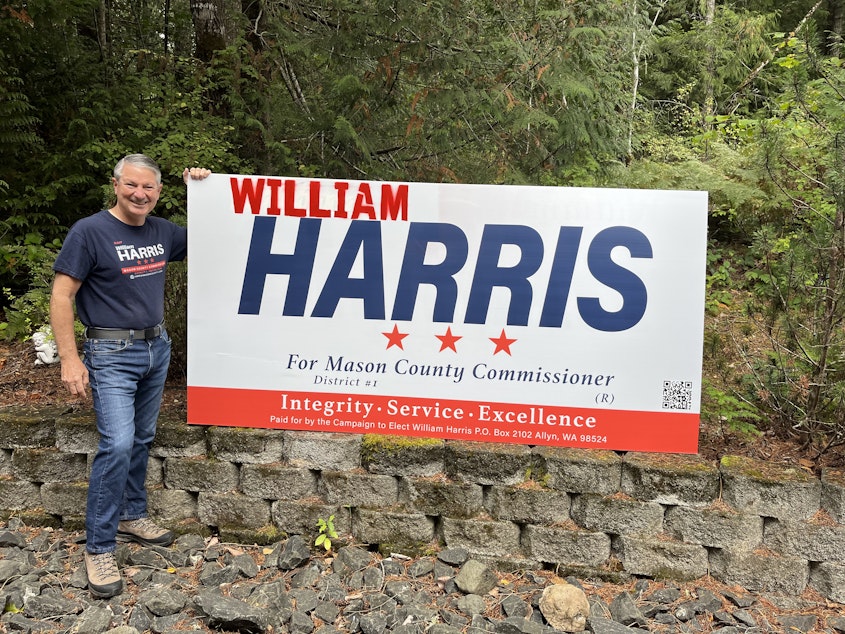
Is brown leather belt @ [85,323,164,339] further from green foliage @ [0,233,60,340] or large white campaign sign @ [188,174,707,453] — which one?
green foliage @ [0,233,60,340]

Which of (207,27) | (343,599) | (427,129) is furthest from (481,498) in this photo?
(207,27)

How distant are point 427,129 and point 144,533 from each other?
3850mm

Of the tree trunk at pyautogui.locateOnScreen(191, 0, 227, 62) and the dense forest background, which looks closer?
the dense forest background

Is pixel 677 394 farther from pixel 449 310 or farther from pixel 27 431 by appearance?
pixel 27 431

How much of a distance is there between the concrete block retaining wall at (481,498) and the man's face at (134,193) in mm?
1223

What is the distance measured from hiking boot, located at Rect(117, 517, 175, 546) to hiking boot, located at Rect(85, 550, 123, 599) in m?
0.28

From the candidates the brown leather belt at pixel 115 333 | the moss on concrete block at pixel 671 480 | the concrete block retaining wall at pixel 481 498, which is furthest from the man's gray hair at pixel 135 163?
the moss on concrete block at pixel 671 480

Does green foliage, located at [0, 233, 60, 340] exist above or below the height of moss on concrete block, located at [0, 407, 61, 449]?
above

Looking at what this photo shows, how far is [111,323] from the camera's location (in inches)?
121

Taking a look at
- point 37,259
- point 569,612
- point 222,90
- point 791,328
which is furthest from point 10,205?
point 791,328

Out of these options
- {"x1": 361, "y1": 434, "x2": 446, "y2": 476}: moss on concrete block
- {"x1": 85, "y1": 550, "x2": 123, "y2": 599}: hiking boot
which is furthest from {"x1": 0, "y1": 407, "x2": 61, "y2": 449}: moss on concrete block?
{"x1": 361, "y1": 434, "x2": 446, "y2": 476}: moss on concrete block

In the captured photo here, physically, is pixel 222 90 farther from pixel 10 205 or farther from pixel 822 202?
pixel 822 202

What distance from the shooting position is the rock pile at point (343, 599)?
2.88 m

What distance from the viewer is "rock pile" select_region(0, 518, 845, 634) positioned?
2.88 meters
